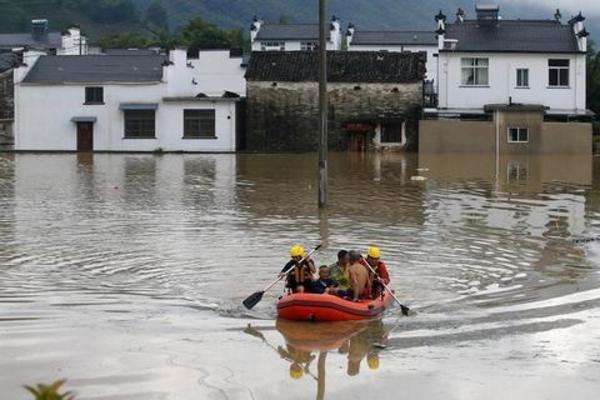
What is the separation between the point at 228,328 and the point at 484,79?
4415 centimetres

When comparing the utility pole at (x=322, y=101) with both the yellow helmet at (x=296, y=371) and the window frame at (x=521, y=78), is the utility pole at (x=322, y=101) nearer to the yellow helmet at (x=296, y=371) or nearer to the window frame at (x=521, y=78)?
the yellow helmet at (x=296, y=371)

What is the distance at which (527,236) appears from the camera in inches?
918

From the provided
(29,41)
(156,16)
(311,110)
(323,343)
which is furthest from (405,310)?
(156,16)

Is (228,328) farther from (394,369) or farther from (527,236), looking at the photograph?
(527,236)

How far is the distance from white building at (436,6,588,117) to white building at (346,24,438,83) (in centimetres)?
4016

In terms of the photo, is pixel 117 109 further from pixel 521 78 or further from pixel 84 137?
pixel 521 78

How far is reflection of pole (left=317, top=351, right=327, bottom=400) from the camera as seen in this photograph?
432 inches

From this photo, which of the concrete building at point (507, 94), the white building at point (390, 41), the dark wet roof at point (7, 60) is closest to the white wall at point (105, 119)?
the dark wet roof at point (7, 60)

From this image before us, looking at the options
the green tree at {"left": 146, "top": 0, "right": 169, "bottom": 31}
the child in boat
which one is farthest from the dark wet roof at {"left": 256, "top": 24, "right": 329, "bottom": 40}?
the child in boat

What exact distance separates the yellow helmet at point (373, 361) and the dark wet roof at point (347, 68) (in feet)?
152

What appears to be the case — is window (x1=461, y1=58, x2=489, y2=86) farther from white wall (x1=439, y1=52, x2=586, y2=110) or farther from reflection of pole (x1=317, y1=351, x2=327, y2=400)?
reflection of pole (x1=317, y1=351, x2=327, y2=400)

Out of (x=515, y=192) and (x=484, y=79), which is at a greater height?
(x=484, y=79)

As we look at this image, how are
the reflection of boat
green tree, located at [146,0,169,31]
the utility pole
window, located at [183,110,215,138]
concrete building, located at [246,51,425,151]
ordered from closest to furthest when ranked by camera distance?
the reflection of boat < the utility pole < concrete building, located at [246,51,425,151] < window, located at [183,110,215,138] < green tree, located at [146,0,169,31]

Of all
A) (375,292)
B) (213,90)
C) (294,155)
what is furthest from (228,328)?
(213,90)
